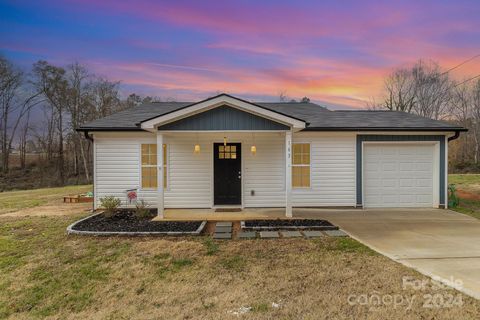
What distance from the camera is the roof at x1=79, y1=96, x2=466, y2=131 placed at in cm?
862

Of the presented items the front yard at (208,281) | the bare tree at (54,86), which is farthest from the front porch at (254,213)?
the bare tree at (54,86)

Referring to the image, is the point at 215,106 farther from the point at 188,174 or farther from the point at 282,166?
the point at 282,166

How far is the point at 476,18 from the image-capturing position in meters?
12.5

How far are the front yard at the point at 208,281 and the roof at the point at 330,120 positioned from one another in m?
3.76

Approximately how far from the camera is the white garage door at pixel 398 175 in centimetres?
909

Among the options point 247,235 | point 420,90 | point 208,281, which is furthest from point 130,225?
point 420,90

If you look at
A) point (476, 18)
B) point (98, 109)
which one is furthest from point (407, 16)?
point (98, 109)

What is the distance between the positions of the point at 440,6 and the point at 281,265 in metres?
12.9

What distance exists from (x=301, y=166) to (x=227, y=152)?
99.7 inches

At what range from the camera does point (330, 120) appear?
31.0 feet

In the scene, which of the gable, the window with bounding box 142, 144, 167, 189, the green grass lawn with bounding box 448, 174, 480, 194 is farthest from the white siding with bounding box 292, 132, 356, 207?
the green grass lawn with bounding box 448, 174, 480, 194

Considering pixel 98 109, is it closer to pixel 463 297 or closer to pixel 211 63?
pixel 211 63

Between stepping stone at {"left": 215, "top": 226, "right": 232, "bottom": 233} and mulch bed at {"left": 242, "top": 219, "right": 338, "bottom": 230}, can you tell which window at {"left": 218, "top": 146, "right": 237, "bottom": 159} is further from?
stepping stone at {"left": 215, "top": 226, "right": 232, "bottom": 233}

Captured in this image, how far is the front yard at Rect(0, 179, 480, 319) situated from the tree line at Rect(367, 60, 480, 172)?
26.4 metres
